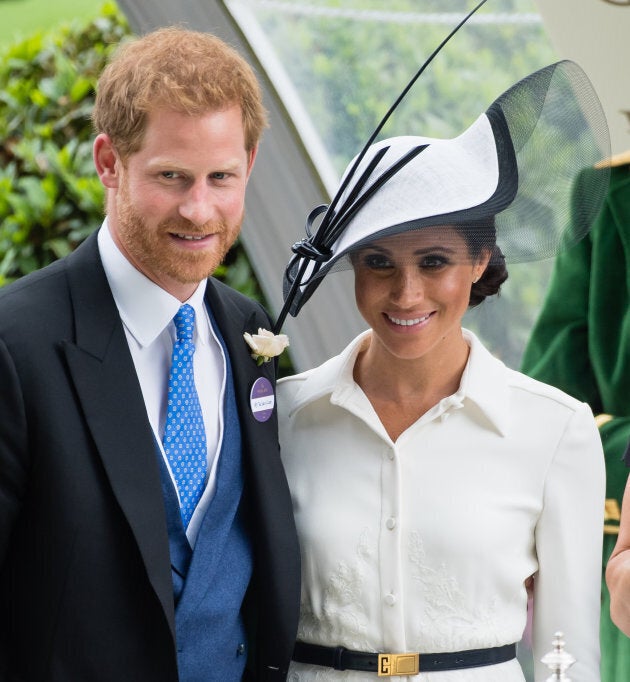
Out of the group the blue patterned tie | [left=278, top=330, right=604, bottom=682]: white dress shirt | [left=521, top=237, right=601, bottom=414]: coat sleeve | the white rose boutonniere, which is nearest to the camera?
the blue patterned tie

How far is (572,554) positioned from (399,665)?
37cm

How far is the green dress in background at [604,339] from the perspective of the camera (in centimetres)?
298

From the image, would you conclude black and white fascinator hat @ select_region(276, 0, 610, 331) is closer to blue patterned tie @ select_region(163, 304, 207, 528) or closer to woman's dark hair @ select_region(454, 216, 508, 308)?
woman's dark hair @ select_region(454, 216, 508, 308)

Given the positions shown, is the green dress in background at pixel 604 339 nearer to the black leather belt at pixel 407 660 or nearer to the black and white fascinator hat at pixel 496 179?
the black and white fascinator hat at pixel 496 179

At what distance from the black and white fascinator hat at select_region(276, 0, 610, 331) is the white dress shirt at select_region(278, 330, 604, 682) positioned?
297 mm

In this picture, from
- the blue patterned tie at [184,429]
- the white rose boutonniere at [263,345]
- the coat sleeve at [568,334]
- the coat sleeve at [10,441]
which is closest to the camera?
the coat sleeve at [10,441]

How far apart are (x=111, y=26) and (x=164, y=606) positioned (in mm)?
4420

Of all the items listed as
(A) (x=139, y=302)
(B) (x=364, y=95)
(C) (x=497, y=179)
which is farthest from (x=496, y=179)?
(B) (x=364, y=95)

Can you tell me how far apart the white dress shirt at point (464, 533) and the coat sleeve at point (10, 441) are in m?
0.61

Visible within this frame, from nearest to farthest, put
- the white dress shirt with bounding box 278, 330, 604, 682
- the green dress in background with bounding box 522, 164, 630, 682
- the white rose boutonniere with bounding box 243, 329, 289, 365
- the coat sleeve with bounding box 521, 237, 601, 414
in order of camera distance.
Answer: the white dress shirt with bounding box 278, 330, 604, 682 → the white rose boutonniere with bounding box 243, 329, 289, 365 → the green dress in background with bounding box 522, 164, 630, 682 → the coat sleeve with bounding box 521, 237, 601, 414

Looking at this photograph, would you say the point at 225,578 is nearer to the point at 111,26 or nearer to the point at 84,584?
the point at 84,584

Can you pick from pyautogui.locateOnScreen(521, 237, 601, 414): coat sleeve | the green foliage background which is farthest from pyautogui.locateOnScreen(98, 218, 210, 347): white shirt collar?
the green foliage background

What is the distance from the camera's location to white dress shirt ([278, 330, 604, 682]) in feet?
8.05

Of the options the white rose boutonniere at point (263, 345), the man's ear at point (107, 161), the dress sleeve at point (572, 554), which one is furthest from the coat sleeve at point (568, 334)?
the man's ear at point (107, 161)
